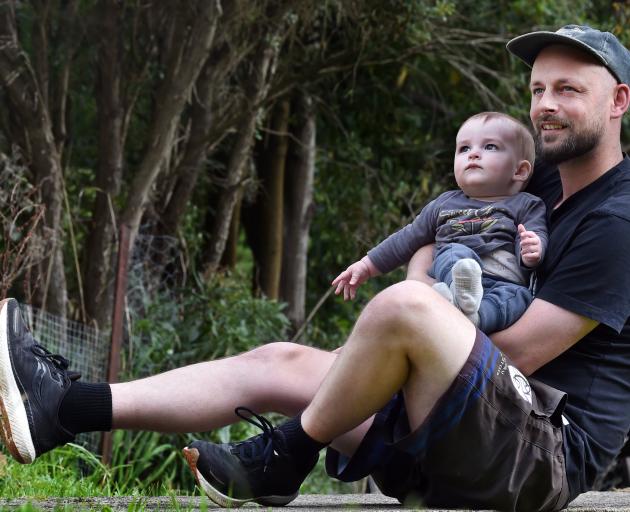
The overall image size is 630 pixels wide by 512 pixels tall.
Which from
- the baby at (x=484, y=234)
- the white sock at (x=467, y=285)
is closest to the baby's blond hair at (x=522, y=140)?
the baby at (x=484, y=234)

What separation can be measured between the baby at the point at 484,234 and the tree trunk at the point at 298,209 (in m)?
5.70

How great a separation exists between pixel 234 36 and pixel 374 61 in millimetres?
1332

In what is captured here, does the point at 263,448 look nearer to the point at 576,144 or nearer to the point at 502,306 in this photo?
the point at 502,306

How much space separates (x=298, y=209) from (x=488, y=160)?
237 inches

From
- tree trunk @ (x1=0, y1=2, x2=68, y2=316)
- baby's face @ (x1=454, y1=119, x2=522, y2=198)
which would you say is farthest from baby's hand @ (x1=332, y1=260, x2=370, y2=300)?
tree trunk @ (x1=0, y1=2, x2=68, y2=316)

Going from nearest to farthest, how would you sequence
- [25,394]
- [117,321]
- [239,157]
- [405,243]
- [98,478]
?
[25,394], [405,243], [98,478], [117,321], [239,157]

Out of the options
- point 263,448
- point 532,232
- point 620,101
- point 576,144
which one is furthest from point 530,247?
point 263,448

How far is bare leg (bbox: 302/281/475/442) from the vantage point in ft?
8.55

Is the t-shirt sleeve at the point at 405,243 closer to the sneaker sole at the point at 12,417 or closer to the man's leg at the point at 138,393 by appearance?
the man's leg at the point at 138,393

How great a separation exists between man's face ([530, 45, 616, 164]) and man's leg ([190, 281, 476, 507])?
671 millimetres

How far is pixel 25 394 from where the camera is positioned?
2.85 m

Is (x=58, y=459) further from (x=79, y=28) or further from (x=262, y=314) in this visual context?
(x=79, y=28)

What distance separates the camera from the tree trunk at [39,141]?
685 cm

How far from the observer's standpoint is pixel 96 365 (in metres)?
6.53
